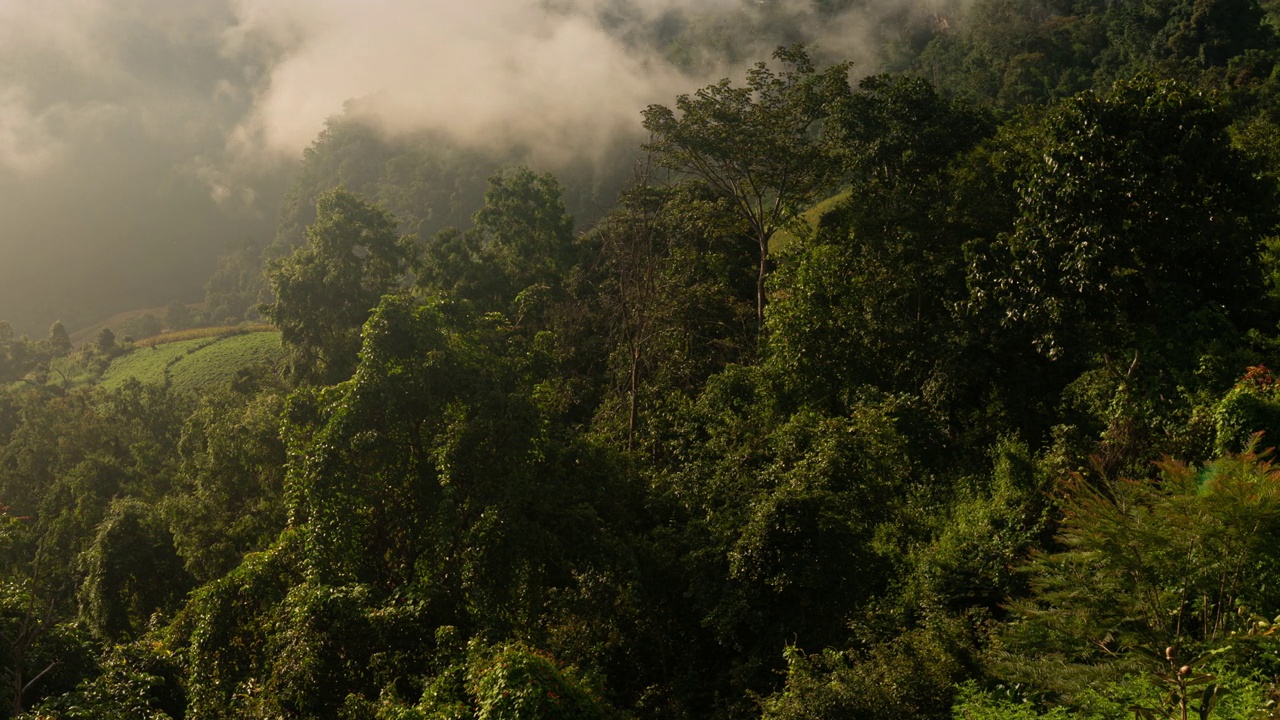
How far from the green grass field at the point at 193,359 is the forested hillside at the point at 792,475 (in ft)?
111

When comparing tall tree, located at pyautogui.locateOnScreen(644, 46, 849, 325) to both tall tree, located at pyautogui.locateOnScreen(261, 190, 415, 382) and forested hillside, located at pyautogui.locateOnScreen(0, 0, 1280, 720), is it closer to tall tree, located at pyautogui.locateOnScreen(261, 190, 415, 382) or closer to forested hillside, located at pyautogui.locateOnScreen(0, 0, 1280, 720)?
forested hillside, located at pyautogui.locateOnScreen(0, 0, 1280, 720)

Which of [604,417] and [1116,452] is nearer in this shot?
[1116,452]

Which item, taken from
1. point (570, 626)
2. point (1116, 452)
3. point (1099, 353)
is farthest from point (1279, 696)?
point (1099, 353)

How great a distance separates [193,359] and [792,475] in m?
56.8

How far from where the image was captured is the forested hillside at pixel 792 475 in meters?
8.26

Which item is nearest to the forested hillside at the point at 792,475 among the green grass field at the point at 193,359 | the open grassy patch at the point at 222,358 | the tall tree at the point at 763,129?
the tall tree at the point at 763,129

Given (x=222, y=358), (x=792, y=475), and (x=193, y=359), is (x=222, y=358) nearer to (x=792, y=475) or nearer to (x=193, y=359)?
(x=193, y=359)

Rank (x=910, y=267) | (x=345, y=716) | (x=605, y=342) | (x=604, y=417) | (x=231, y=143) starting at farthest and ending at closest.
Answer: (x=231, y=143)
(x=605, y=342)
(x=604, y=417)
(x=910, y=267)
(x=345, y=716)

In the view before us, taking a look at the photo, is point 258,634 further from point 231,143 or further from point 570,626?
point 231,143

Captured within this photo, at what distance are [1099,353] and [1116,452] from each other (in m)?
2.29

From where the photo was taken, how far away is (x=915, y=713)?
327 inches

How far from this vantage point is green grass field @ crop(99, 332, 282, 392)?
53625 mm

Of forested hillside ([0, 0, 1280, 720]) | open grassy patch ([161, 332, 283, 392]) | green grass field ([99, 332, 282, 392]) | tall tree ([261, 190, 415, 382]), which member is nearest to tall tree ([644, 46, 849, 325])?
forested hillside ([0, 0, 1280, 720])

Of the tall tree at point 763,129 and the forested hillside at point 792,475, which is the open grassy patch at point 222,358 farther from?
the tall tree at point 763,129
